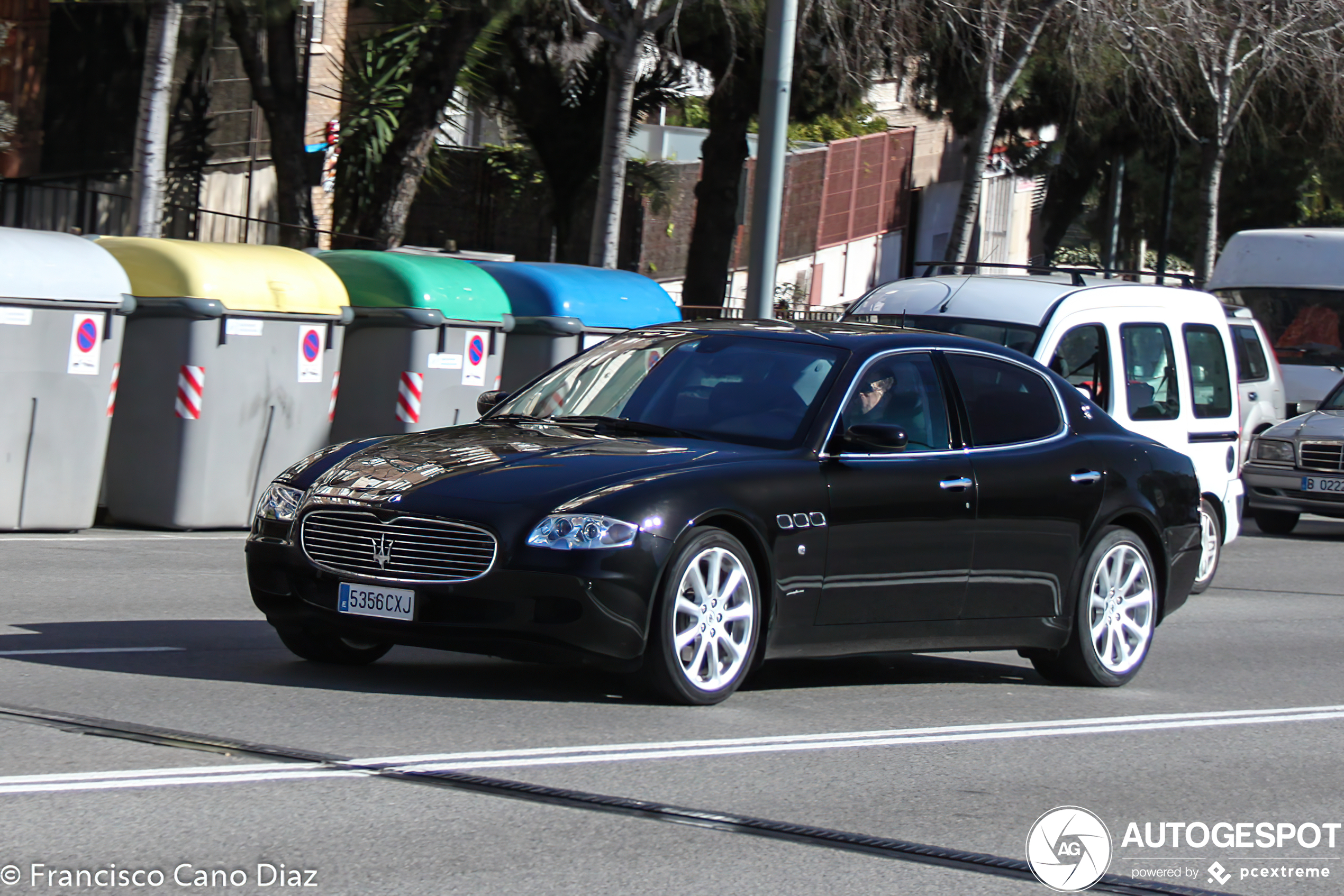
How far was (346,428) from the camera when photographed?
1503 centimetres

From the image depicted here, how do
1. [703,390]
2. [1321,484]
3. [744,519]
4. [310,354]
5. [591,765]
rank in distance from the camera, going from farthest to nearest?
[1321,484] < [310,354] < [703,390] < [744,519] < [591,765]

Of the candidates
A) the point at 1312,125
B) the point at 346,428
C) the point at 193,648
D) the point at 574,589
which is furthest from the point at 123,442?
the point at 1312,125

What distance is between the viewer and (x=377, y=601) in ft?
23.6

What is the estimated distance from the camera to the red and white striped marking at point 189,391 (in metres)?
13.2

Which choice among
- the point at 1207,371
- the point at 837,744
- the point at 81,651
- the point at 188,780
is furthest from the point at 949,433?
the point at 1207,371

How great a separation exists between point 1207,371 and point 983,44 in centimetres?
1178

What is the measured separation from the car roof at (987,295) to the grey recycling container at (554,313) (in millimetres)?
2810

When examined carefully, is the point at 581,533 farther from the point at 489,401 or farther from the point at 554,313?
the point at 554,313

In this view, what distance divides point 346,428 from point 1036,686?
732cm

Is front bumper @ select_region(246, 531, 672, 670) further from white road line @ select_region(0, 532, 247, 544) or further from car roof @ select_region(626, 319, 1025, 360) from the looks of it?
white road line @ select_region(0, 532, 247, 544)

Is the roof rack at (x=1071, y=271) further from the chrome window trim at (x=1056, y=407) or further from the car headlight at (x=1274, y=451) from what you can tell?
the chrome window trim at (x=1056, y=407)

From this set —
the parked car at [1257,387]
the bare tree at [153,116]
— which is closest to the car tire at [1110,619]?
the bare tree at [153,116]

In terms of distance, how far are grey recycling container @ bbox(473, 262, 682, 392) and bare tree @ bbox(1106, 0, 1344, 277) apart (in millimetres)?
11026

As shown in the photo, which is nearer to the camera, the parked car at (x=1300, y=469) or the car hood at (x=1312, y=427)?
the parked car at (x=1300, y=469)
